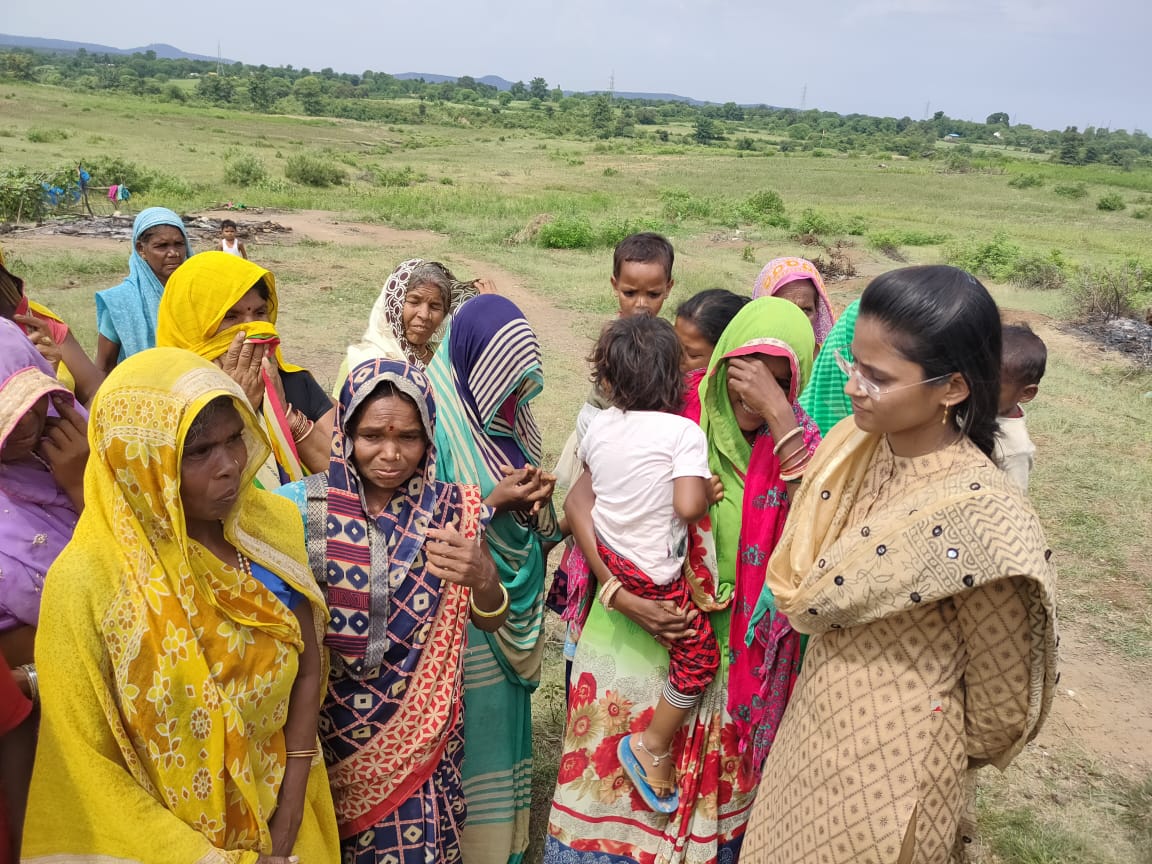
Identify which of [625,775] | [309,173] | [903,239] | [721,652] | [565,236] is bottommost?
[625,775]

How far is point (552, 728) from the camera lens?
349cm

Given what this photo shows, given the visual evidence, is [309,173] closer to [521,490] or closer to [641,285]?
[641,285]

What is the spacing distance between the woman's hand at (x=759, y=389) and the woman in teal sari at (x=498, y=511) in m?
0.61

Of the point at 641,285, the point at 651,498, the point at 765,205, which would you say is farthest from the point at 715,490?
the point at 765,205

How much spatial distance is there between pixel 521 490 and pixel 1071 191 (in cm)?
3766

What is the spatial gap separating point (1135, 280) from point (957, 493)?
48.7ft

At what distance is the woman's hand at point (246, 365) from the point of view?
256 cm

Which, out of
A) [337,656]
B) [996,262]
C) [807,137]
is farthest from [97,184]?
[807,137]

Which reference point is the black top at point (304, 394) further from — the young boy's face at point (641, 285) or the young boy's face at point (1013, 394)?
the young boy's face at point (1013, 394)

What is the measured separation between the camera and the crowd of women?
1463 mm

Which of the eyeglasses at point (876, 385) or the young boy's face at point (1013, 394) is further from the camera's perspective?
the young boy's face at point (1013, 394)

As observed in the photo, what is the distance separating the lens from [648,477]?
212 cm

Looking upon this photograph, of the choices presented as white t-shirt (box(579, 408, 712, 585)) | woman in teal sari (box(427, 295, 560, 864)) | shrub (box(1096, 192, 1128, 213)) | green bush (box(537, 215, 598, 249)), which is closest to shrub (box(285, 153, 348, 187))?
green bush (box(537, 215, 598, 249))

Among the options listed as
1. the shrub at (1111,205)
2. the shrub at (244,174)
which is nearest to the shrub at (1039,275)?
the shrub at (1111,205)
